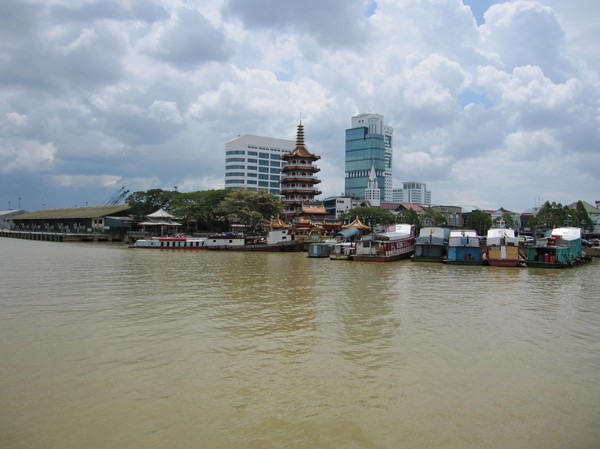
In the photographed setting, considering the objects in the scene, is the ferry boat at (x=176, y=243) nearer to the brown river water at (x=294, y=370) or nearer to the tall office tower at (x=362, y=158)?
the brown river water at (x=294, y=370)

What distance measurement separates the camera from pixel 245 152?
443 ft

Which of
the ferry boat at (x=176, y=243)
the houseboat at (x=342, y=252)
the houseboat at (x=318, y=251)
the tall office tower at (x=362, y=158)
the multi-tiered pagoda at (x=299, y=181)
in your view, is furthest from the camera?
the tall office tower at (x=362, y=158)

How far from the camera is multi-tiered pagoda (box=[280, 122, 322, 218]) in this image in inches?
2891

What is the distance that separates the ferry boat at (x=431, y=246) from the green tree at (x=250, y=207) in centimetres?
2938

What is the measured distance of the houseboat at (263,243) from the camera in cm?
5375

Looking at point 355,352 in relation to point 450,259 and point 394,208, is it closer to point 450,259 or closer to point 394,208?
point 450,259

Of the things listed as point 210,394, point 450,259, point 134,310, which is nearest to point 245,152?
point 450,259

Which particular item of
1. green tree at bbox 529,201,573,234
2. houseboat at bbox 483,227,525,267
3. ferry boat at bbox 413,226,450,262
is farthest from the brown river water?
green tree at bbox 529,201,573,234

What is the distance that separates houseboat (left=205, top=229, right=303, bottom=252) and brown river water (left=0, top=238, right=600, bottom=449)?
3186 centimetres

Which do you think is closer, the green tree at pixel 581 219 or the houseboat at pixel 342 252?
the houseboat at pixel 342 252

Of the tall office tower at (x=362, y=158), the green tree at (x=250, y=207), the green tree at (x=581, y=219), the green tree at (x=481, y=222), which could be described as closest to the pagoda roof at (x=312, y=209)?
the green tree at (x=250, y=207)

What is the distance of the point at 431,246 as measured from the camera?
1644 inches

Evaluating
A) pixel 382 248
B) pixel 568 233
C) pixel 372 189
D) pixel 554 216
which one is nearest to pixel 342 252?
pixel 382 248

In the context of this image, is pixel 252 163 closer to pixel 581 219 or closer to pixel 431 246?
pixel 581 219
